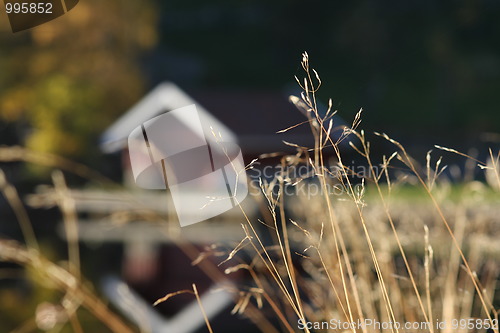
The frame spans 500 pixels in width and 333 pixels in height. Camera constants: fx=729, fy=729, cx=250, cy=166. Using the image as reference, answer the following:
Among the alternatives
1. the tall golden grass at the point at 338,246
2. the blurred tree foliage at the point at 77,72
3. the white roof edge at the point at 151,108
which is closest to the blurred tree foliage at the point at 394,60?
the blurred tree foliage at the point at 77,72

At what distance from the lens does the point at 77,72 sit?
16.7m

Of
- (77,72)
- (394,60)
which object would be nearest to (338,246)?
(77,72)

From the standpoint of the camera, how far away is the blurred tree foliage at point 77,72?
53.7 feet

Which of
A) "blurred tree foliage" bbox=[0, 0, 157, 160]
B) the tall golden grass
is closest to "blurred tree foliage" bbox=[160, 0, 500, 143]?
"blurred tree foliage" bbox=[0, 0, 157, 160]

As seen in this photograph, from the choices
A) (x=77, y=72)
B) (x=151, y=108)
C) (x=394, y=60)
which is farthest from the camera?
(x=394, y=60)

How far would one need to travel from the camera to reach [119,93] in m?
16.7

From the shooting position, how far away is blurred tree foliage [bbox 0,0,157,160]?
644 inches

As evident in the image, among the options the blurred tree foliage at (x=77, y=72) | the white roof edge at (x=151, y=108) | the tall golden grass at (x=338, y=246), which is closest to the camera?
the tall golden grass at (x=338, y=246)

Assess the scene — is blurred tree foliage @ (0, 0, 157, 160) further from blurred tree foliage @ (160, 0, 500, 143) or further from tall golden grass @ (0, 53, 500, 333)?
tall golden grass @ (0, 53, 500, 333)

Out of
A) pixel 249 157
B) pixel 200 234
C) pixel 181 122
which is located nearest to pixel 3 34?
pixel 181 122

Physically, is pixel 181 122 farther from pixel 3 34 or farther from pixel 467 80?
pixel 467 80

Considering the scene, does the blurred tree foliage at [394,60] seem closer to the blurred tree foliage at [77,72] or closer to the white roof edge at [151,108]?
the blurred tree foliage at [77,72]

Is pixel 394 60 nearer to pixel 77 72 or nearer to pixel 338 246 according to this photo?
pixel 77 72

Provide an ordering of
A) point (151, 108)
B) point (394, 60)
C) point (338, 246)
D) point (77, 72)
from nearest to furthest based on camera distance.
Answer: point (338, 246) < point (151, 108) < point (77, 72) < point (394, 60)
